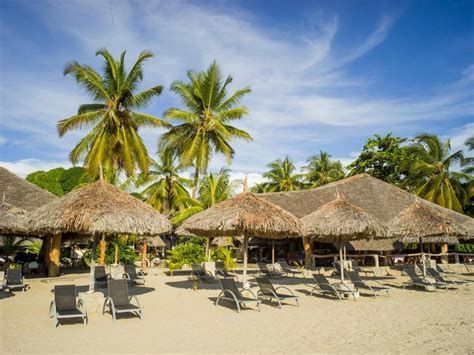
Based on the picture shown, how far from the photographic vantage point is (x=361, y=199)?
2172 cm

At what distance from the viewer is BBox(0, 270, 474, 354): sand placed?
540 cm

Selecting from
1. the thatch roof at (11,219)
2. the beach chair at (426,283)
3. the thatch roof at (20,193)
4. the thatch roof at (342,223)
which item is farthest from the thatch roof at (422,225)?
the thatch roof at (20,193)

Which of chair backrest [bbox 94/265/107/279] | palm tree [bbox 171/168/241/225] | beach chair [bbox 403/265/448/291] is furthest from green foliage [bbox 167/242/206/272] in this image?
beach chair [bbox 403/265/448/291]

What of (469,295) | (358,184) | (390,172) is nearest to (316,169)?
(390,172)

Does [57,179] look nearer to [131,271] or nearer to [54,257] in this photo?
[54,257]

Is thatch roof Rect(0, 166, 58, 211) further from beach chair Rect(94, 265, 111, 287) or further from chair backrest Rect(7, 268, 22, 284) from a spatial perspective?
beach chair Rect(94, 265, 111, 287)

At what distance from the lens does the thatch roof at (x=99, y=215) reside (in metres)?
8.33

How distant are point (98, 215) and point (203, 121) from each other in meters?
14.0

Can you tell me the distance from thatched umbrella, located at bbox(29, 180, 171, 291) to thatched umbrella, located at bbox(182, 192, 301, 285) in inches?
56.9

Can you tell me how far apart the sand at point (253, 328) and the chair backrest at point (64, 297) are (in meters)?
0.40

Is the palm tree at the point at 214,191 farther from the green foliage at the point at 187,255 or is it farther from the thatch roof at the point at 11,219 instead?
the thatch roof at the point at 11,219

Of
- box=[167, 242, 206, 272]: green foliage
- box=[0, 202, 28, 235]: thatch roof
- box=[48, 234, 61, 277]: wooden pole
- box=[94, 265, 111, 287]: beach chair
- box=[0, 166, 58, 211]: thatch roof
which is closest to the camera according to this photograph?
box=[94, 265, 111, 287]: beach chair

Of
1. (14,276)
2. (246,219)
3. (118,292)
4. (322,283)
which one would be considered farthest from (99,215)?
(322,283)

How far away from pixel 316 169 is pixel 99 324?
35591 mm
